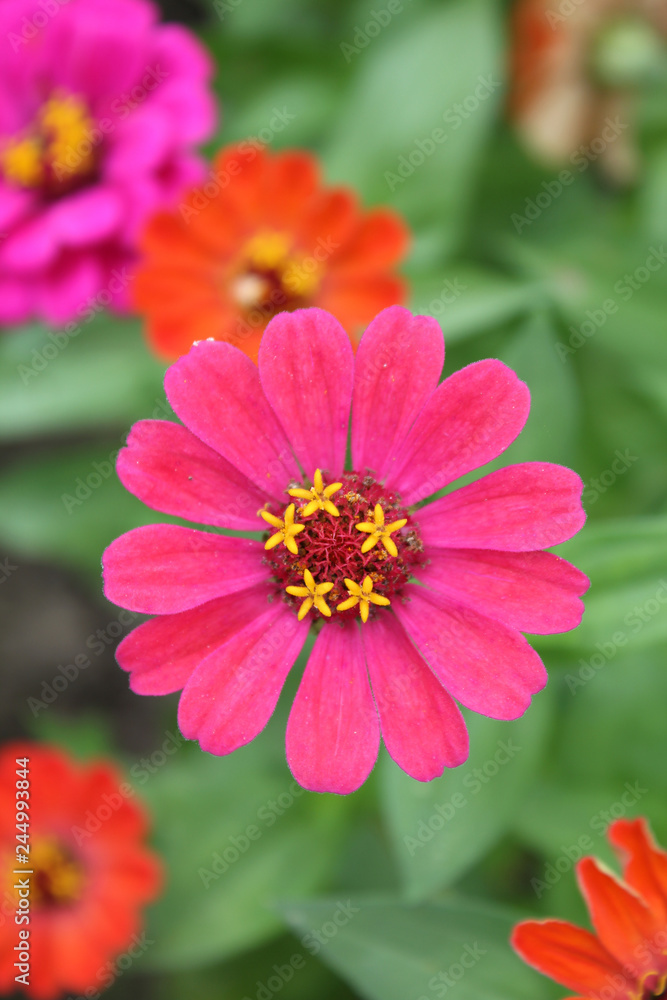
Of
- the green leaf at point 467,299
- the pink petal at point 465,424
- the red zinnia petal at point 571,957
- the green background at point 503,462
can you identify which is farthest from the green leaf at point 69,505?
the red zinnia petal at point 571,957

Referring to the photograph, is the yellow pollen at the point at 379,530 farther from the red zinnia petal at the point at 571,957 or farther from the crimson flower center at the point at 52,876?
the crimson flower center at the point at 52,876

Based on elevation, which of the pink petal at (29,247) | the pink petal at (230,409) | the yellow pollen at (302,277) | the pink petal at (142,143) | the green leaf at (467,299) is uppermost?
the pink petal at (142,143)

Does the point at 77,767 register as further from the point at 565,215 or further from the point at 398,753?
the point at 565,215

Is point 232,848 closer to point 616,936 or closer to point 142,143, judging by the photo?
point 616,936

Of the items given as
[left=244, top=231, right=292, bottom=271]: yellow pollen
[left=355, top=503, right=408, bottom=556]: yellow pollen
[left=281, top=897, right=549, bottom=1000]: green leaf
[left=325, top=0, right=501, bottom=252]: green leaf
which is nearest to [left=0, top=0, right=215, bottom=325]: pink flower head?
[left=244, top=231, right=292, bottom=271]: yellow pollen

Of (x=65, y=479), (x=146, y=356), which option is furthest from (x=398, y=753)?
(x=65, y=479)

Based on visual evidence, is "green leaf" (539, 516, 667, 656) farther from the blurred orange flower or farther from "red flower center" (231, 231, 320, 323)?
the blurred orange flower
